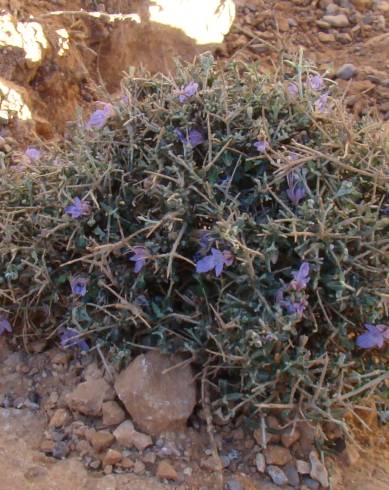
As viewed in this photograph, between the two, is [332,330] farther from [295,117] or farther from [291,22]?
[291,22]

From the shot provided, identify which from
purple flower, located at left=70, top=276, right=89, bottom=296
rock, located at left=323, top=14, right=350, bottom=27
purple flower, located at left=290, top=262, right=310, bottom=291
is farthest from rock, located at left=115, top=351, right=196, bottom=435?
rock, located at left=323, top=14, right=350, bottom=27

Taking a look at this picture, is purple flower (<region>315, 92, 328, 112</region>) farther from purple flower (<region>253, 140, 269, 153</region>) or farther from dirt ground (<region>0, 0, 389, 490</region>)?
purple flower (<region>253, 140, 269, 153</region>)

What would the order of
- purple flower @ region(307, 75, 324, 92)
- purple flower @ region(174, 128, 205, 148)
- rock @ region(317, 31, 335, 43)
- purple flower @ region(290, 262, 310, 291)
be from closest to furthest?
1. purple flower @ region(290, 262, 310, 291)
2. purple flower @ region(174, 128, 205, 148)
3. purple flower @ region(307, 75, 324, 92)
4. rock @ region(317, 31, 335, 43)

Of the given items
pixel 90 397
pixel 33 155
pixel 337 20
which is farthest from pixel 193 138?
pixel 337 20

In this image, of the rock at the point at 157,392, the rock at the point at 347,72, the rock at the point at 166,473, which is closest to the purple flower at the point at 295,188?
the rock at the point at 157,392

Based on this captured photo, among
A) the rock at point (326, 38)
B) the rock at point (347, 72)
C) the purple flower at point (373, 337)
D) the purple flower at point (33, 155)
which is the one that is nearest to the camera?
the purple flower at point (373, 337)

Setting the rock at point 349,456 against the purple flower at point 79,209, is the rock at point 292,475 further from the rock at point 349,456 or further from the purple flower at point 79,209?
the purple flower at point 79,209
